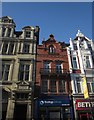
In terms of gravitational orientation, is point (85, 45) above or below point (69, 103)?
above

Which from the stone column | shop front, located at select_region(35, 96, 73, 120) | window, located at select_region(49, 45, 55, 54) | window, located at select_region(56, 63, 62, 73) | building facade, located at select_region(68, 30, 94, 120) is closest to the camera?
the stone column

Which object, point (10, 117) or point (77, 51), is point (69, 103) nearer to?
point (10, 117)

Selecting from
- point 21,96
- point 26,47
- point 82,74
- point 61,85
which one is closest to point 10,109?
point 21,96

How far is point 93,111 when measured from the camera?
59.2 ft

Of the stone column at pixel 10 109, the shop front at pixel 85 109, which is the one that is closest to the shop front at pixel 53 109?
the shop front at pixel 85 109

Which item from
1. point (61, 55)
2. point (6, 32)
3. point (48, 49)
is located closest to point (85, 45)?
point (61, 55)

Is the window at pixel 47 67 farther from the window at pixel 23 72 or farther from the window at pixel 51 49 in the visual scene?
the window at pixel 23 72

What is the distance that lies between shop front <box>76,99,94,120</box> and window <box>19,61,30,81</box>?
280 inches

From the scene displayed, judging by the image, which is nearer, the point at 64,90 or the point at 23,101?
the point at 23,101

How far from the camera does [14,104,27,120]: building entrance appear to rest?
686 inches

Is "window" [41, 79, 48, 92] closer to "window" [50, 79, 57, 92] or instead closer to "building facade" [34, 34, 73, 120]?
"building facade" [34, 34, 73, 120]

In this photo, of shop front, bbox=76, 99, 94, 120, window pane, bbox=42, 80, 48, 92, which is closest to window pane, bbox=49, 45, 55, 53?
window pane, bbox=42, 80, 48, 92

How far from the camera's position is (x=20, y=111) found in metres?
17.8

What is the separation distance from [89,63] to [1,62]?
12.3m
